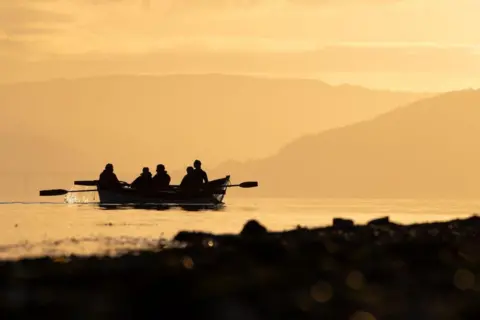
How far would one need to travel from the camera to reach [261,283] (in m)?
18.5

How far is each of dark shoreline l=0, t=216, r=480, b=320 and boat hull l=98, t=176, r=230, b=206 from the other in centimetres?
5131

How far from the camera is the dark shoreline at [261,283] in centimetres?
1541

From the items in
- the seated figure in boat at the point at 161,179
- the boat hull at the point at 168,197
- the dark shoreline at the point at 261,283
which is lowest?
the dark shoreline at the point at 261,283

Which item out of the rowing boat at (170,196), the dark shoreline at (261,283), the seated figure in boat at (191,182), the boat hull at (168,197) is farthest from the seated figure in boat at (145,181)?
the dark shoreline at (261,283)

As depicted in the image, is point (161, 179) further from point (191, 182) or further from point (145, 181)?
point (191, 182)

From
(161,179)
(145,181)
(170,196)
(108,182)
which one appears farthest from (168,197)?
(108,182)

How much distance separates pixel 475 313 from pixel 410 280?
4.65 m

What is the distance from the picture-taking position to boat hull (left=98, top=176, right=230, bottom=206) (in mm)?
80812

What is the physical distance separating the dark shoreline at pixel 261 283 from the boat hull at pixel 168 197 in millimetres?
51308

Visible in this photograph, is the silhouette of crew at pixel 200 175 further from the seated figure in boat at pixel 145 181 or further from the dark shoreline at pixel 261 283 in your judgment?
the dark shoreline at pixel 261 283

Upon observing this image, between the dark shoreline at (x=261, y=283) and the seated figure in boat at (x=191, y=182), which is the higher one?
the seated figure in boat at (x=191, y=182)

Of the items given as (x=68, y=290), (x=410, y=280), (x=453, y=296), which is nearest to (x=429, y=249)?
(x=410, y=280)

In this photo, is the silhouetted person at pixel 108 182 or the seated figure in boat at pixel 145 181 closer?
the seated figure in boat at pixel 145 181

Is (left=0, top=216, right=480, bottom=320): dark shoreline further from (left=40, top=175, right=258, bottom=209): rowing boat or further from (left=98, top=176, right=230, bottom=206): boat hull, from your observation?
(left=98, top=176, right=230, bottom=206): boat hull
